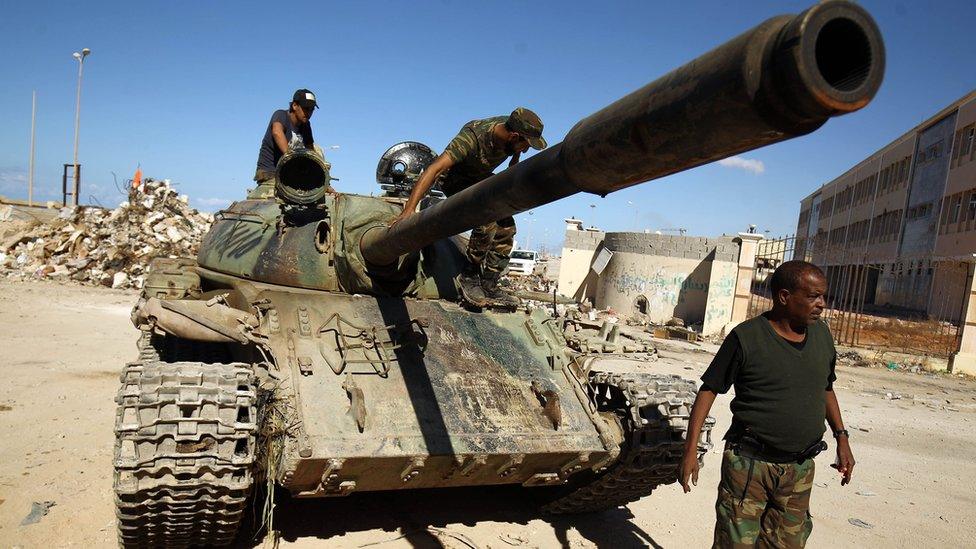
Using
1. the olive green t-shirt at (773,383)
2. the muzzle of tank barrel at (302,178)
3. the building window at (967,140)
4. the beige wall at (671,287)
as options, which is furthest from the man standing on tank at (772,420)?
the building window at (967,140)

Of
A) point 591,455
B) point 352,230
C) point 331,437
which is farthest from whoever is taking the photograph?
point 352,230

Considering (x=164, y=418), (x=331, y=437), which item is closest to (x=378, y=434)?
(x=331, y=437)

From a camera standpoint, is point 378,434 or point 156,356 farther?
point 156,356

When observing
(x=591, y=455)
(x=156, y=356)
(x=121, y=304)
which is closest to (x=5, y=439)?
(x=156, y=356)

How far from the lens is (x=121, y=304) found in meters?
16.2

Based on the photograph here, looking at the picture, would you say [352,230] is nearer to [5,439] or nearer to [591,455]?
[591,455]

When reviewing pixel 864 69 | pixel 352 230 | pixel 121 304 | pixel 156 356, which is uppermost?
pixel 864 69

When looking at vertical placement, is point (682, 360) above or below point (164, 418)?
below

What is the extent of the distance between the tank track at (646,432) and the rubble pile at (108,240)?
16082 mm

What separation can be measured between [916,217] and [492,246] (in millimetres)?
28714

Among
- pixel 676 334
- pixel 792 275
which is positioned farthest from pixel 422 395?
pixel 676 334

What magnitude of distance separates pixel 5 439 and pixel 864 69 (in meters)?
7.02

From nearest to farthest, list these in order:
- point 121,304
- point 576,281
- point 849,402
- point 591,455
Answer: point 591,455 → point 849,402 → point 121,304 → point 576,281

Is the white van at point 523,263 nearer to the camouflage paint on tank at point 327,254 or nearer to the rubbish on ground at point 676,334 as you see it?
the rubbish on ground at point 676,334
